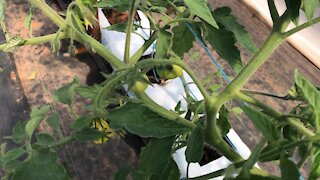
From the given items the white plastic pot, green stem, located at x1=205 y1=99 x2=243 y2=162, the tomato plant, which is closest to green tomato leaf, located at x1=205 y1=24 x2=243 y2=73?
the tomato plant

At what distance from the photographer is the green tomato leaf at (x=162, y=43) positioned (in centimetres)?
76

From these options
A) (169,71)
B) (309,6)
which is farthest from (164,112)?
(169,71)

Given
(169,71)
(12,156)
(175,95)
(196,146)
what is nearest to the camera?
(196,146)

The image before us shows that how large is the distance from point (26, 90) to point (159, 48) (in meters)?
0.74

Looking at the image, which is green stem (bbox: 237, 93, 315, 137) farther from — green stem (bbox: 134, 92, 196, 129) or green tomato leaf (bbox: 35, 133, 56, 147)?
green tomato leaf (bbox: 35, 133, 56, 147)

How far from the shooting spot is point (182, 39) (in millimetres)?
820

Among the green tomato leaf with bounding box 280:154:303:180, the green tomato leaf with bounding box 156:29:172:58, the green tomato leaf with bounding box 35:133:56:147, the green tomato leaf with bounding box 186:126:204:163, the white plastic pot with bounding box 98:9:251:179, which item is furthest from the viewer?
the white plastic pot with bounding box 98:9:251:179

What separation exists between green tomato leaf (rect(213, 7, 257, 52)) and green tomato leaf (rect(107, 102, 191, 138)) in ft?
0.74

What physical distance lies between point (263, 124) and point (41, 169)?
292mm

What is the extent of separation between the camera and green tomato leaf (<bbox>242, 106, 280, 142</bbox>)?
50cm

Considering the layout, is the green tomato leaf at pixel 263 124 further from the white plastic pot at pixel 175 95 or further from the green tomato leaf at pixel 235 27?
the white plastic pot at pixel 175 95

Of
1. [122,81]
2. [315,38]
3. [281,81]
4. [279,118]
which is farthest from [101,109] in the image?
[315,38]

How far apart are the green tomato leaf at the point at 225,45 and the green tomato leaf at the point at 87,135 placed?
0.23 metres

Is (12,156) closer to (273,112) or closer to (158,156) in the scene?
(158,156)
